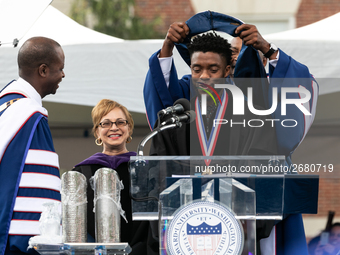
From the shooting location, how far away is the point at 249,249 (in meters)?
1.96

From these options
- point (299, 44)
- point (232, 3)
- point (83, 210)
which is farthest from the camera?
point (232, 3)

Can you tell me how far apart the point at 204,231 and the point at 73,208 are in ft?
1.70

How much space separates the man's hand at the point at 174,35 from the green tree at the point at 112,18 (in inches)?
303

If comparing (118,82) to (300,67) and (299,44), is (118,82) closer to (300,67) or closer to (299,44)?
(299,44)

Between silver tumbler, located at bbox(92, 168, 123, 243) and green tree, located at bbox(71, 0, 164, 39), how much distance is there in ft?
28.8

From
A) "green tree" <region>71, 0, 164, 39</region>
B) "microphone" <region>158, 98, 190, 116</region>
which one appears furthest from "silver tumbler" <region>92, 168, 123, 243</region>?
"green tree" <region>71, 0, 164, 39</region>

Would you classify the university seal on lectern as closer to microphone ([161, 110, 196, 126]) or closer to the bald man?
microphone ([161, 110, 196, 126])

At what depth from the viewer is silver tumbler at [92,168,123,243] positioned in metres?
2.06

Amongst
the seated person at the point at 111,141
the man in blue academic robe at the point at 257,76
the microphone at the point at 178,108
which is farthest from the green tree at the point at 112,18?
the microphone at the point at 178,108

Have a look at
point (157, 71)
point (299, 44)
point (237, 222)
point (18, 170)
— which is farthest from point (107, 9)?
point (237, 222)

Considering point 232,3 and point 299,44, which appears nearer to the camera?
point 299,44

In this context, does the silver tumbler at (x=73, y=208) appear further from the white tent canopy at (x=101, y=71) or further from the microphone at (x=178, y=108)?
the white tent canopy at (x=101, y=71)

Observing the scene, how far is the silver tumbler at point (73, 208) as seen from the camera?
2.05 metres

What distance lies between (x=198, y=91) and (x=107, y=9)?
809 centimetres
